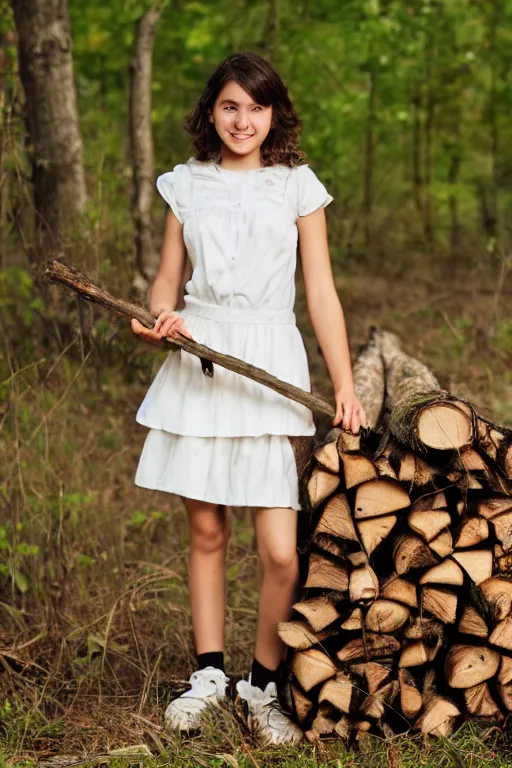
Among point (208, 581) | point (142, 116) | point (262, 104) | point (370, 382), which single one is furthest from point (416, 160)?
point (208, 581)

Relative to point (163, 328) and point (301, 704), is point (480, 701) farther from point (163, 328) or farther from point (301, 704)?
point (163, 328)

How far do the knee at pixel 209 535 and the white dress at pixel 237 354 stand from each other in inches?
8.6

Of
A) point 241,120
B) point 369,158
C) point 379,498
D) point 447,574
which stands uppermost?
point 369,158

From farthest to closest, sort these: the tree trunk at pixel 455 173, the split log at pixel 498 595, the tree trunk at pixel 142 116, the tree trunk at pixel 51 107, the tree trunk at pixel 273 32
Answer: the tree trunk at pixel 455 173
the tree trunk at pixel 273 32
the tree trunk at pixel 142 116
the tree trunk at pixel 51 107
the split log at pixel 498 595

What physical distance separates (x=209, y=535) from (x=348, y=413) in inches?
27.0

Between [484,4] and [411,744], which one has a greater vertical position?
[484,4]

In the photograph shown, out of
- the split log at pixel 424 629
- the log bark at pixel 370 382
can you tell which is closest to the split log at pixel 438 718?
the split log at pixel 424 629

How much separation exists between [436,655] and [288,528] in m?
Answer: 0.64

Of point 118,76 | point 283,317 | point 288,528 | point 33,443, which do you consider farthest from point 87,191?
point 118,76

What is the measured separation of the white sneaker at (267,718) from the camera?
3.19 metres

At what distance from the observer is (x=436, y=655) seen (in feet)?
10.4

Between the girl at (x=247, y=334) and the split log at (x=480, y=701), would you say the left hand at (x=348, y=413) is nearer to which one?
the girl at (x=247, y=334)

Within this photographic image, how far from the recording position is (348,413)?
10.3 feet

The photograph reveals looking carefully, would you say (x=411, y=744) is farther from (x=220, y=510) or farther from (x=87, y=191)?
(x=87, y=191)
